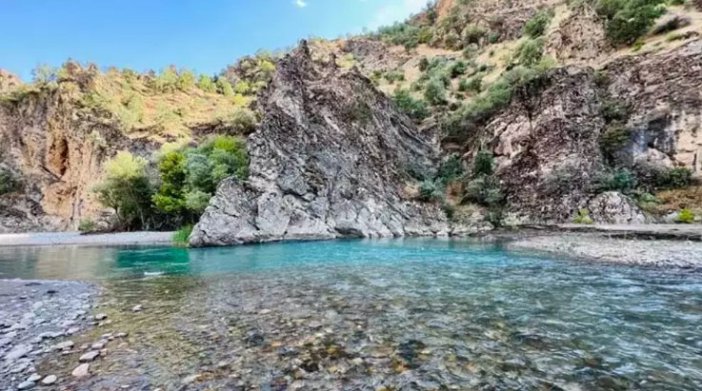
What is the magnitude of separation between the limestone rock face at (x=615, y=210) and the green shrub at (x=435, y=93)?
89.9ft

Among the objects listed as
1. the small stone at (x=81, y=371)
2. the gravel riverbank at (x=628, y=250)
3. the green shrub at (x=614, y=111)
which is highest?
the green shrub at (x=614, y=111)

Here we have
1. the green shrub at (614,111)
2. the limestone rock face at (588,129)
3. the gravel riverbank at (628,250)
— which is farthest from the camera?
the green shrub at (614,111)

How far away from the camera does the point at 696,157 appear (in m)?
31.0

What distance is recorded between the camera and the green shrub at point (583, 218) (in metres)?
32.1

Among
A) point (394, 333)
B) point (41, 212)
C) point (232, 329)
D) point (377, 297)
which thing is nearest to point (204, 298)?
point (232, 329)

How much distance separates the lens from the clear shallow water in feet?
15.3

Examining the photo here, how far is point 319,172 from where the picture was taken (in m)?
36.8

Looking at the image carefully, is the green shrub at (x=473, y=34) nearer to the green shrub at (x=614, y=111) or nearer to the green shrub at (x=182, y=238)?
the green shrub at (x=614, y=111)

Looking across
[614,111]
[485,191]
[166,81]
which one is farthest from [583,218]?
[166,81]

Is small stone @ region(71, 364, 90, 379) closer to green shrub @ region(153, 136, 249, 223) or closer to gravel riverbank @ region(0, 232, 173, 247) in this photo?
gravel riverbank @ region(0, 232, 173, 247)

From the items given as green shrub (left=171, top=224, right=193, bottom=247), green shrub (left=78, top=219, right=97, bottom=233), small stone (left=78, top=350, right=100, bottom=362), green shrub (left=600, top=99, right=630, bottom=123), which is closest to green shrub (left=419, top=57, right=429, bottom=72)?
green shrub (left=600, top=99, right=630, bottom=123)

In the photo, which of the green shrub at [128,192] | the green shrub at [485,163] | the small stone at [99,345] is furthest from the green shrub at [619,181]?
the green shrub at [128,192]

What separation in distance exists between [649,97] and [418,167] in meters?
22.2

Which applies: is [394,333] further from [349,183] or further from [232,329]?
[349,183]
